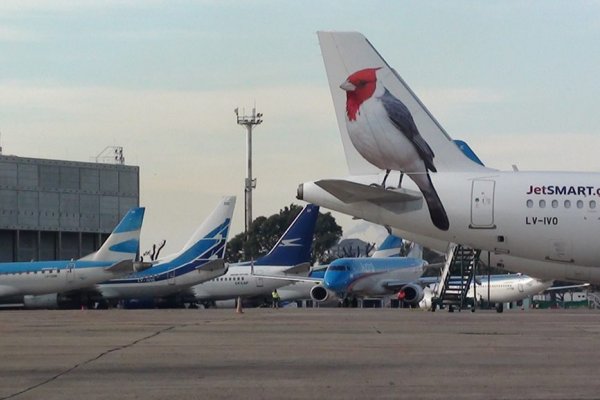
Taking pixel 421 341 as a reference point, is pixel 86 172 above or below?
above

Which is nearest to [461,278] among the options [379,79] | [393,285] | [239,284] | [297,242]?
[379,79]

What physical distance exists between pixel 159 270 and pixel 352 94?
39308 millimetres

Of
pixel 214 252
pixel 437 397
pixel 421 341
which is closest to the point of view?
pixel 437 397

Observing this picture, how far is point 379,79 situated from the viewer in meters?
38.1

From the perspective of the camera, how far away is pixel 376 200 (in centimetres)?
3759

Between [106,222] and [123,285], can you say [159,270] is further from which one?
[106,222]

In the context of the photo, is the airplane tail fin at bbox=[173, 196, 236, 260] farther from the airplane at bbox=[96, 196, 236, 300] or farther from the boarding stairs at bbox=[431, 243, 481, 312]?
the boarding stairs at bbox=[431, 243, 481, 312]

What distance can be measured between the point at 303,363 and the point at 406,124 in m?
21.4

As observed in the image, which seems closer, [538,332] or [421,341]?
[421,341]

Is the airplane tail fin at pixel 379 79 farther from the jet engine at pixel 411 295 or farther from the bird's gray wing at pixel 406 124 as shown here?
the jet engine at pixel 411 295

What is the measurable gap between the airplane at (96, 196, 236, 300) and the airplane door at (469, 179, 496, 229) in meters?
38.4

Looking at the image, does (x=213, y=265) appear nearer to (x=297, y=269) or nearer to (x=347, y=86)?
(x=297, y=269)

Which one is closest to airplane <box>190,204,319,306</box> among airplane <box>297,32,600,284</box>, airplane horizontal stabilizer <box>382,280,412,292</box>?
airplane horizontal stabilizer <box>382,280,412,292</box>

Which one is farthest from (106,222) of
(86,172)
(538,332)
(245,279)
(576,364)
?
(576,364)
